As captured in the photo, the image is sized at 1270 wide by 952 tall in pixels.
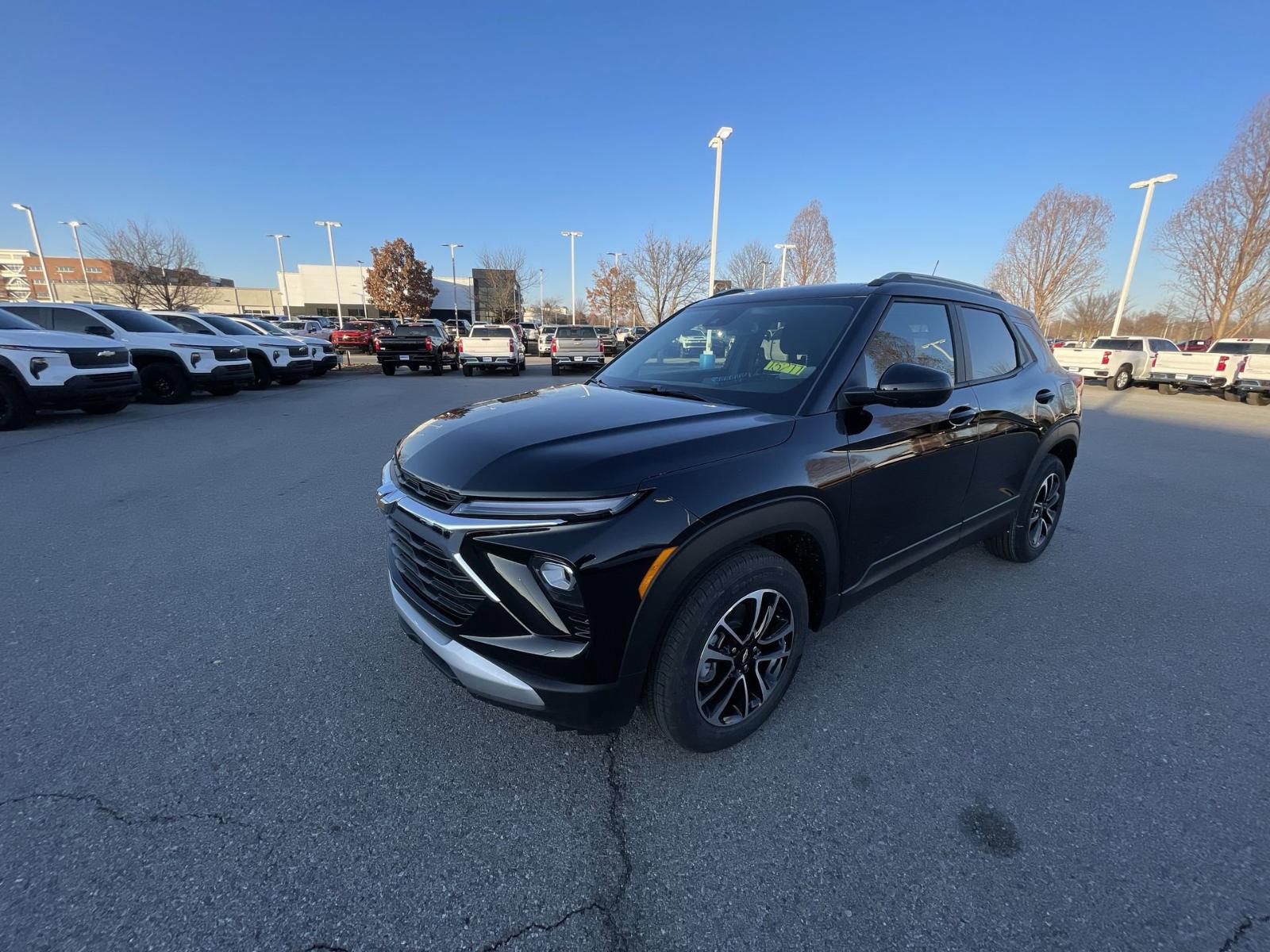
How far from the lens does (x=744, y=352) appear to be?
294 cm

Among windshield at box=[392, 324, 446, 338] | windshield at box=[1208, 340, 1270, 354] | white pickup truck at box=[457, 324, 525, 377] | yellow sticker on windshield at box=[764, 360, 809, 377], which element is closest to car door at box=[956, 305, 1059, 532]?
yellow sticker on windshield at box=[764, 360, 809, 377]

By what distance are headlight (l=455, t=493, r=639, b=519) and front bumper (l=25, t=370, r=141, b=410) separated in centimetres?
1053

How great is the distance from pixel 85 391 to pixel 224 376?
3.49 meters

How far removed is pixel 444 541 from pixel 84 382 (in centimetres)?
1038

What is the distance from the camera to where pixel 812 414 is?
2.31m

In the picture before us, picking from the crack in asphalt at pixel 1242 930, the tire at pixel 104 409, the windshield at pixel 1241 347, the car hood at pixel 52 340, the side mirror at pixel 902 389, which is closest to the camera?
the crack in asphalt at pixel 1242 930

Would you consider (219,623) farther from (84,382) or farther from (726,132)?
(726,132)

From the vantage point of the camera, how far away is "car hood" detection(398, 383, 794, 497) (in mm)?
1818

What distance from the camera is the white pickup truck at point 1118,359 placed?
1991 centimetres

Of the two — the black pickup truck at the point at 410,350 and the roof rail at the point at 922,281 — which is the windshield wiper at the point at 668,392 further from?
the black pickup truck at the point at 410,350

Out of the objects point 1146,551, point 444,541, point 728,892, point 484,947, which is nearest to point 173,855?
point 484,947

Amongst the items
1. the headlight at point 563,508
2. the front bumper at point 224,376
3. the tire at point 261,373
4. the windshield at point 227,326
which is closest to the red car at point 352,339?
the windshield at point 227,326

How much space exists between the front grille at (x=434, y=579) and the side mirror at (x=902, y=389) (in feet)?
5.52

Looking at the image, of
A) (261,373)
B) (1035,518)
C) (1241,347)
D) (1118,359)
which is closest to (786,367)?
(1035,518)
